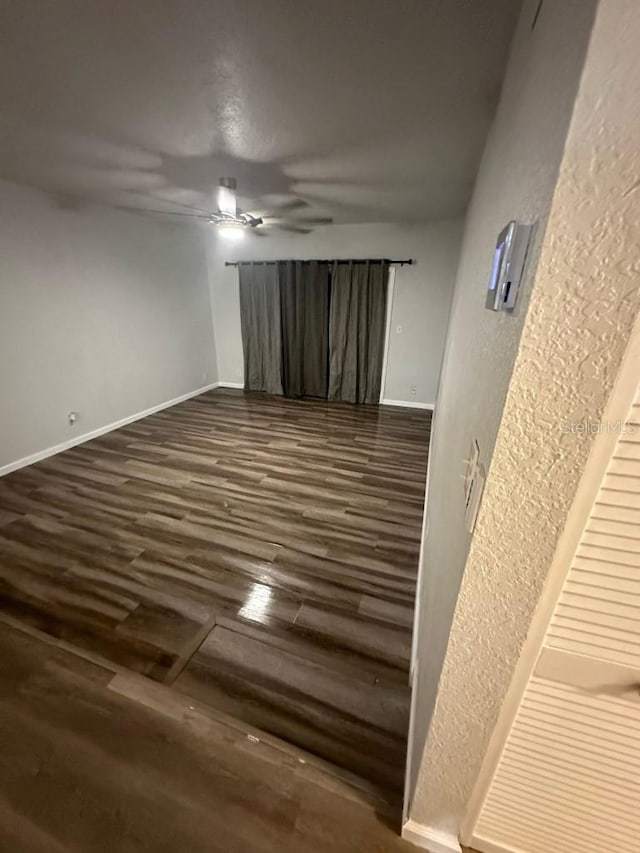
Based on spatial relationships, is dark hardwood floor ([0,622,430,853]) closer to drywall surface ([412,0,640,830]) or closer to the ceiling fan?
drywall surface ([412,0,640,830])

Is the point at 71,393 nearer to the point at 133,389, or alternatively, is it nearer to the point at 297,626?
the point at 133,389

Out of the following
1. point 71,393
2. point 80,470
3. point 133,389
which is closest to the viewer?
point 80,470

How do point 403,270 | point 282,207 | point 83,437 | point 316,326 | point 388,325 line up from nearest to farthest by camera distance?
point 282,207 < point 83,437 < point 403,270 < point 388,325 < point 316,326

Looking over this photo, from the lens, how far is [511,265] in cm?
48

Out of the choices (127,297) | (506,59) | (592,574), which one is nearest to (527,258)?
(592,574)

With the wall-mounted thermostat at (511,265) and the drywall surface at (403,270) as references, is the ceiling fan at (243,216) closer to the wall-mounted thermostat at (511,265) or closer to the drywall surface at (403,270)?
the drywall surface at (403,270)

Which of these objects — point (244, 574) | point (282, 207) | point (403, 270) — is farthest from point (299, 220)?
point (244, 574)

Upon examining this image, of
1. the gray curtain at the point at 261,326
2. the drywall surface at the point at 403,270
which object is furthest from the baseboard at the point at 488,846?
the gray curtain at the point at 261,326

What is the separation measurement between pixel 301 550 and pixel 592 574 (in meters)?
1.68

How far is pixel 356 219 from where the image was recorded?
3785mm

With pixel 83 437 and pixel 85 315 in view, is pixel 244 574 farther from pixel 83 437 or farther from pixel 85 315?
pixel 85 315

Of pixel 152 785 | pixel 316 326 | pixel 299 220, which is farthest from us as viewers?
pixel 316 326

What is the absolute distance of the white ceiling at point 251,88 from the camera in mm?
1043

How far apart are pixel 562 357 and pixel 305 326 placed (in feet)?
14.4
